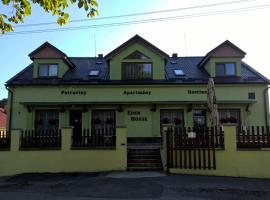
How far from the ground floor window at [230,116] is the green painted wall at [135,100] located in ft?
1.09

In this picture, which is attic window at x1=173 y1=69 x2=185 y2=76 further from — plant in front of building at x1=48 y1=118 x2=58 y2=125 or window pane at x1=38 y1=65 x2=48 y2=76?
window pane at x1=38 y1=65 x2=48 y2=76

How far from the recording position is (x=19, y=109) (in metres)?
22.0

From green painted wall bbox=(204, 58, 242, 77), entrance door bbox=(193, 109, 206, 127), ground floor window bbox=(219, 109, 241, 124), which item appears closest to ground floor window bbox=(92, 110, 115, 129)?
entrance door bbox=(193, 109, 206, 127)

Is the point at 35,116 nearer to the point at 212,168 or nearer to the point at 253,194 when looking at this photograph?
the point at 212,168

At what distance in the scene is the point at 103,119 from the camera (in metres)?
22.3

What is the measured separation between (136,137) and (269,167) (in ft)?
32.9

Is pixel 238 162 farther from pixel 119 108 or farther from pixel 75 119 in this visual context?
pixel 75 119

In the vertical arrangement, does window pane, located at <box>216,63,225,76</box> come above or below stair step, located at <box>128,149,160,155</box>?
above

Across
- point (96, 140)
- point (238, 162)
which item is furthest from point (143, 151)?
point (238, 162)

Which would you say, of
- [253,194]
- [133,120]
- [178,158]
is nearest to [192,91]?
[133,120]

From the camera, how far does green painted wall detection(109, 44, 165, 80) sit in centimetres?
2275

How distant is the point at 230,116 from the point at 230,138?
872cm

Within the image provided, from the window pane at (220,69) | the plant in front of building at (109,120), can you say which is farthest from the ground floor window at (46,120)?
the window pane at (220,69)

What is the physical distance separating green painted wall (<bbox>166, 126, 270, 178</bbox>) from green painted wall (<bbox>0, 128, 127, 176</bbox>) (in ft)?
12.0
